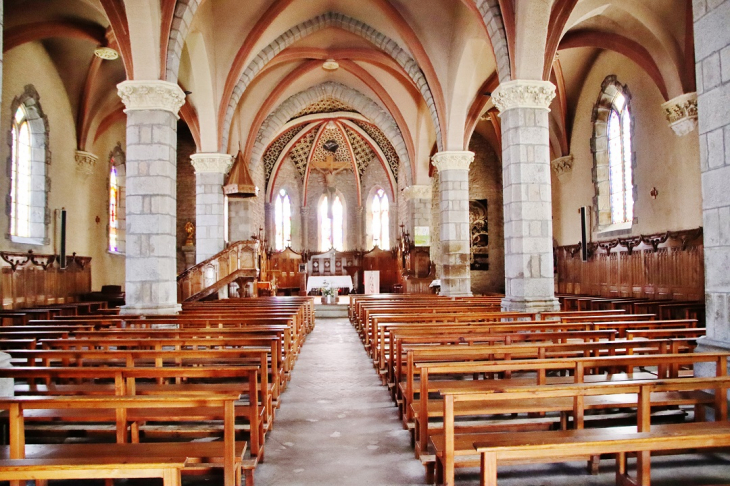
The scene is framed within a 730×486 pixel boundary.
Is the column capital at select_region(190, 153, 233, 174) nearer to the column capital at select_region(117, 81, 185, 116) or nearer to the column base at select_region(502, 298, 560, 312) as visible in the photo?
the column capital at select_region(117, 81, 185, 116)

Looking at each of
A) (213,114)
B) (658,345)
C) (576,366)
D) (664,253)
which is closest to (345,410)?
(576,366)

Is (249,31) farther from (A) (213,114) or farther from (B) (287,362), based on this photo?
(B) (287,362)

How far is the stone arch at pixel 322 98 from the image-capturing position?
834 inches

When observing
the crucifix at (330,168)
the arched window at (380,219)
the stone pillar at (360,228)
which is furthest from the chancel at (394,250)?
the stone pillar at (360,228)

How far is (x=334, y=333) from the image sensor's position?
40.2 feet

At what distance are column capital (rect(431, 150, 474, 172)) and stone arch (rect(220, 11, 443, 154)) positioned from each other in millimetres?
1660

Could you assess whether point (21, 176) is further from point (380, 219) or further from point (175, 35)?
point (380, 219)

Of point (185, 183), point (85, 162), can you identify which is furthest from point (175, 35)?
point (185, 183)

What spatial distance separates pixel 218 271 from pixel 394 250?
1272 centimetres

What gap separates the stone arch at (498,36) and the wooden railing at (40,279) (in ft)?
37.4

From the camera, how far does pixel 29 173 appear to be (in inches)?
551

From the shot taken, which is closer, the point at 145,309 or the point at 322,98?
the point at 145,309

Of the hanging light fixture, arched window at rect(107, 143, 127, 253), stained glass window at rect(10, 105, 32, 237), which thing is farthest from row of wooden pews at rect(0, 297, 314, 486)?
arched window at rect(107, 143, 127, 253)

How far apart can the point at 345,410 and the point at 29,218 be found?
490 inches
